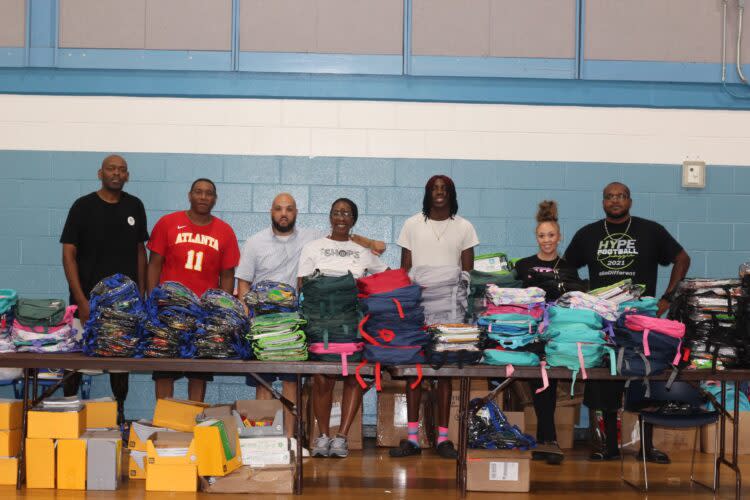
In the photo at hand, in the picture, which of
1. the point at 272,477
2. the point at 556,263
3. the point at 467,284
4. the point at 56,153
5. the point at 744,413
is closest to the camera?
the point at 272,477

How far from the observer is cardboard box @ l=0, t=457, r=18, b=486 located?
16.2ft

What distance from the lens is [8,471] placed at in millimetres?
4953

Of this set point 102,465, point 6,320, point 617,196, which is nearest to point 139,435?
point 102,465

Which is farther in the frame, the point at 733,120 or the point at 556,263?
the point at 733,120

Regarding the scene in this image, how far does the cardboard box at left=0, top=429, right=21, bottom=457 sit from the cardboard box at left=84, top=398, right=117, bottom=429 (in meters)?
0.47

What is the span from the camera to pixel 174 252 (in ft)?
19.3

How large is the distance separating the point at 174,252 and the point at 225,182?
1.17 m

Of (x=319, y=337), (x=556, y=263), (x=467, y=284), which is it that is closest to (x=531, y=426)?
(x=556, y=263)

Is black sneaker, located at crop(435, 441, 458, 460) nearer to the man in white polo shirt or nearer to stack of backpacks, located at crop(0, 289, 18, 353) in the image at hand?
the man in white polo shirt

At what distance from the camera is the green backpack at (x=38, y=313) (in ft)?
16.6

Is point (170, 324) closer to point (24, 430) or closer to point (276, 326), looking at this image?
point (276, 326)

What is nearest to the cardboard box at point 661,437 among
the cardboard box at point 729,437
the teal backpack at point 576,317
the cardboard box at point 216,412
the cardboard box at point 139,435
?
the cardboard box at point 729,437

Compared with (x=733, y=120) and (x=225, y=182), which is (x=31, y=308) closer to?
(x=225, y=182)

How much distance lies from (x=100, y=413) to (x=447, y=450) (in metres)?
2.11
